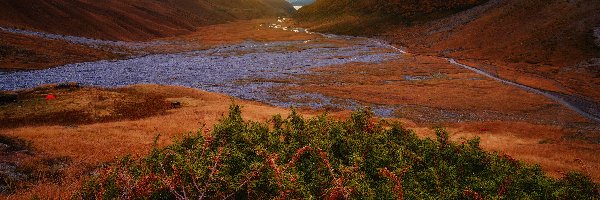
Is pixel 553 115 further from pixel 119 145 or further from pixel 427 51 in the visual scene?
pixel 427 51

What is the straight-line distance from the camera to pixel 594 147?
99.5ft

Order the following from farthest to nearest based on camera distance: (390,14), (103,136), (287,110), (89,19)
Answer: (390,14)
(89,19)
(287,110)
(103,136)

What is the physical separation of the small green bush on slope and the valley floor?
1.24m

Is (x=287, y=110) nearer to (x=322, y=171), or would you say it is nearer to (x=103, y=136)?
(x=103, y=136)

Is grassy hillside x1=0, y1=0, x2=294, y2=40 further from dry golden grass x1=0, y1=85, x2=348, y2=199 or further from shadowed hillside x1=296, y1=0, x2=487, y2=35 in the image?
shadowed hillside x1=296, y1=0, x2=487, y2=35

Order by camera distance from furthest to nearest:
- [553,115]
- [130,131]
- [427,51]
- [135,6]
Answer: [135,6], [427,51], [553,115], [130,131]

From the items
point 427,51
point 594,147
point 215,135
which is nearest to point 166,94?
point 215,135

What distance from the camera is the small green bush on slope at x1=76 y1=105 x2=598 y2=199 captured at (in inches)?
250

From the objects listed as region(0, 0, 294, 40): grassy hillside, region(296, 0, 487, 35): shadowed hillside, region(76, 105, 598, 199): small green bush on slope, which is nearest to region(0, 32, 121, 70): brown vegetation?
region(0, 0, 294, 40): grassy hillside

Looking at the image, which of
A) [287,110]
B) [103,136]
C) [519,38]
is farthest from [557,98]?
[103,136]

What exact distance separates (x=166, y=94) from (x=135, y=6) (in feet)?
451

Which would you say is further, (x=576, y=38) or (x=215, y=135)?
(x=576, y=38)

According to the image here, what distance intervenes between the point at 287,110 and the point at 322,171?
36.8m

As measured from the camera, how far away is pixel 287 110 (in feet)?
144
